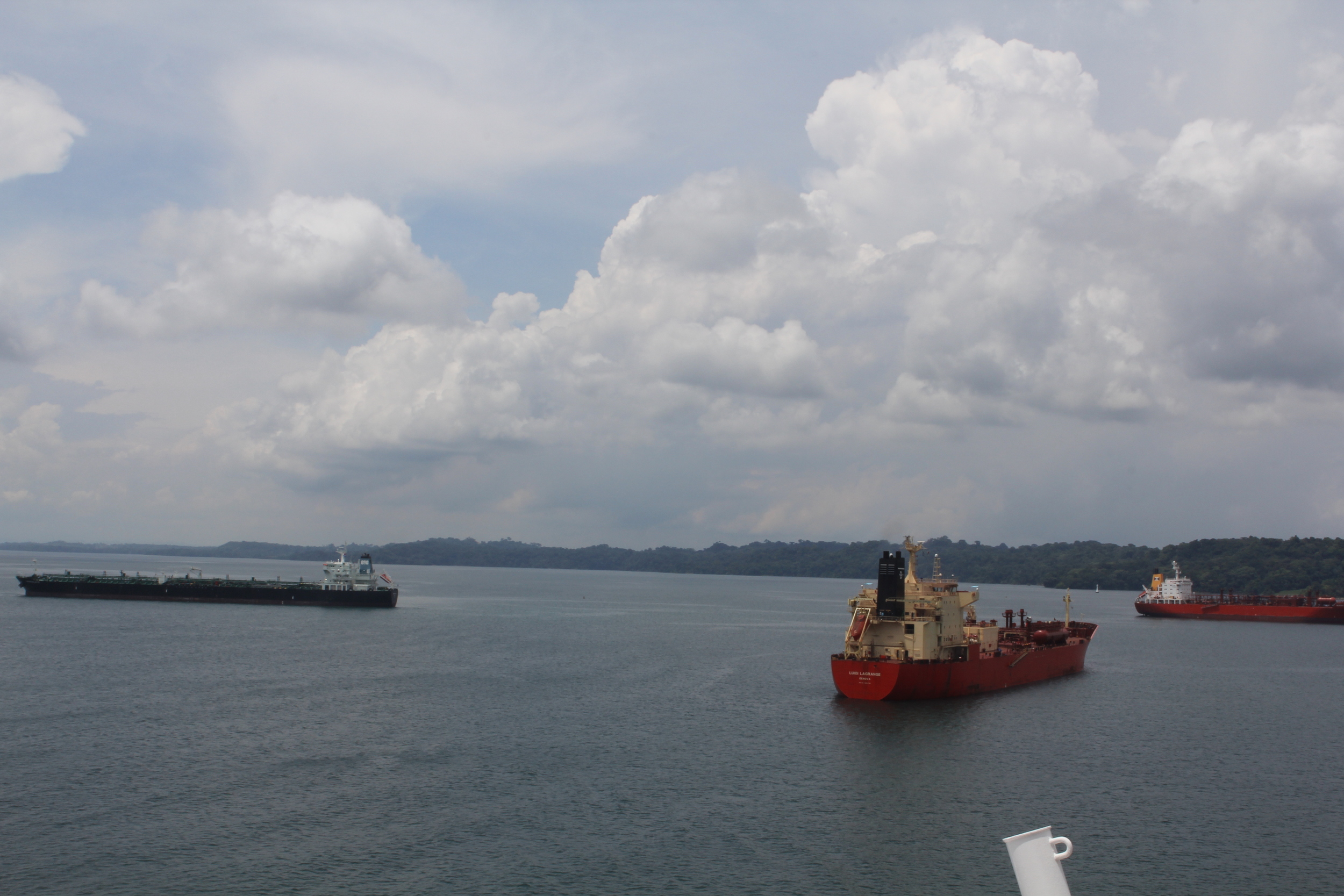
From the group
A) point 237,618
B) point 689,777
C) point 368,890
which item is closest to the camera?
point 368,890

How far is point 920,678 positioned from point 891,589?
582cm

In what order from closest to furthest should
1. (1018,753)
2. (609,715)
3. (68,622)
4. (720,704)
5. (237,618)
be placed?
(1018,753), (609,715), (720,704), (68,622), (237,618)

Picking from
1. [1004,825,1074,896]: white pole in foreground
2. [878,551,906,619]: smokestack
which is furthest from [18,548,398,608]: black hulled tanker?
[1004,825,1074,896]: white pole in foreground

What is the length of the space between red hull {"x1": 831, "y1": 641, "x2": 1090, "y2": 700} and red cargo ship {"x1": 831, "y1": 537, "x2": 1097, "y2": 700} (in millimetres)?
48

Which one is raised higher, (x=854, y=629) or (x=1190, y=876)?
(x=854, y=629)

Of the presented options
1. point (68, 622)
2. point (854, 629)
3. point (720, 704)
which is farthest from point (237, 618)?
point (854, 629)

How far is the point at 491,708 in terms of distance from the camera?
5475 cm

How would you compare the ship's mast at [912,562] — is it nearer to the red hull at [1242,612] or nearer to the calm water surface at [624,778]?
the calm water surface at [624,778]

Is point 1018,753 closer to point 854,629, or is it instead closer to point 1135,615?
point 854,629

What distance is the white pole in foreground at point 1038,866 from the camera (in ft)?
23.4

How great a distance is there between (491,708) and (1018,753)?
30.0 meters

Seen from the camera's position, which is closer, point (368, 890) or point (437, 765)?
point (368, 890)

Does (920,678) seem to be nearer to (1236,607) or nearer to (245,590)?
(245,590)

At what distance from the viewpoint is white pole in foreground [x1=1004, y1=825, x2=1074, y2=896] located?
23.4ft
